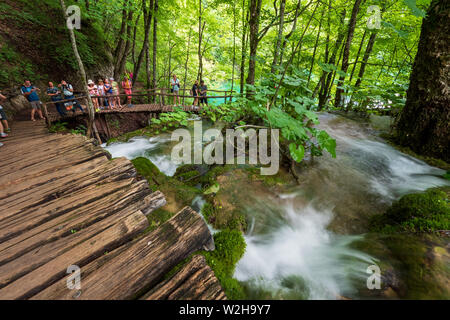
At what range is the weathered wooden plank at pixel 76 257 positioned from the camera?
1.61 meters

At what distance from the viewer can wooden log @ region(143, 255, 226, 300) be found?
1.60 metres

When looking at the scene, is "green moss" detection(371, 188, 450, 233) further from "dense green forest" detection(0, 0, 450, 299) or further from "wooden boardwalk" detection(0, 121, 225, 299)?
"wooden boardwalk" detection(0, 121, 225, 299)

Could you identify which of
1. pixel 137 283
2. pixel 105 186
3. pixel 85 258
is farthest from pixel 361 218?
pixel 105 186

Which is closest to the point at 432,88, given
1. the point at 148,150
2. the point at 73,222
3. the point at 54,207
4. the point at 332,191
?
the point at 332,191

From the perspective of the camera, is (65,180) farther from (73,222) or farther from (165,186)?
(165,186)

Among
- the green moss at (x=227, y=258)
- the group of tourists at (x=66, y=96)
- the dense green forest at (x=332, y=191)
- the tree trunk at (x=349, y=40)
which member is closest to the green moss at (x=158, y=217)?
the dense green forest at (x=332, y=191)

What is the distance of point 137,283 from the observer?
165 cm

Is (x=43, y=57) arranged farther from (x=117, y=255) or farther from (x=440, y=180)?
(x=440, y=180)

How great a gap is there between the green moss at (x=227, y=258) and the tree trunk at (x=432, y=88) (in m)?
5.17

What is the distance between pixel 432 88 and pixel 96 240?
23.1ft

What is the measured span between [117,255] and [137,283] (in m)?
0.40

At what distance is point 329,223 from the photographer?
3396mm

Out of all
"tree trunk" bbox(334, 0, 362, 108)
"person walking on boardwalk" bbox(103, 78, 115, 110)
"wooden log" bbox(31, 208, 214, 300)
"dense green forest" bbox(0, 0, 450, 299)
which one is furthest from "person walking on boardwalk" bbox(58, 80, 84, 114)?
"tree trunk" bbox(334, 0, 362, 108)
